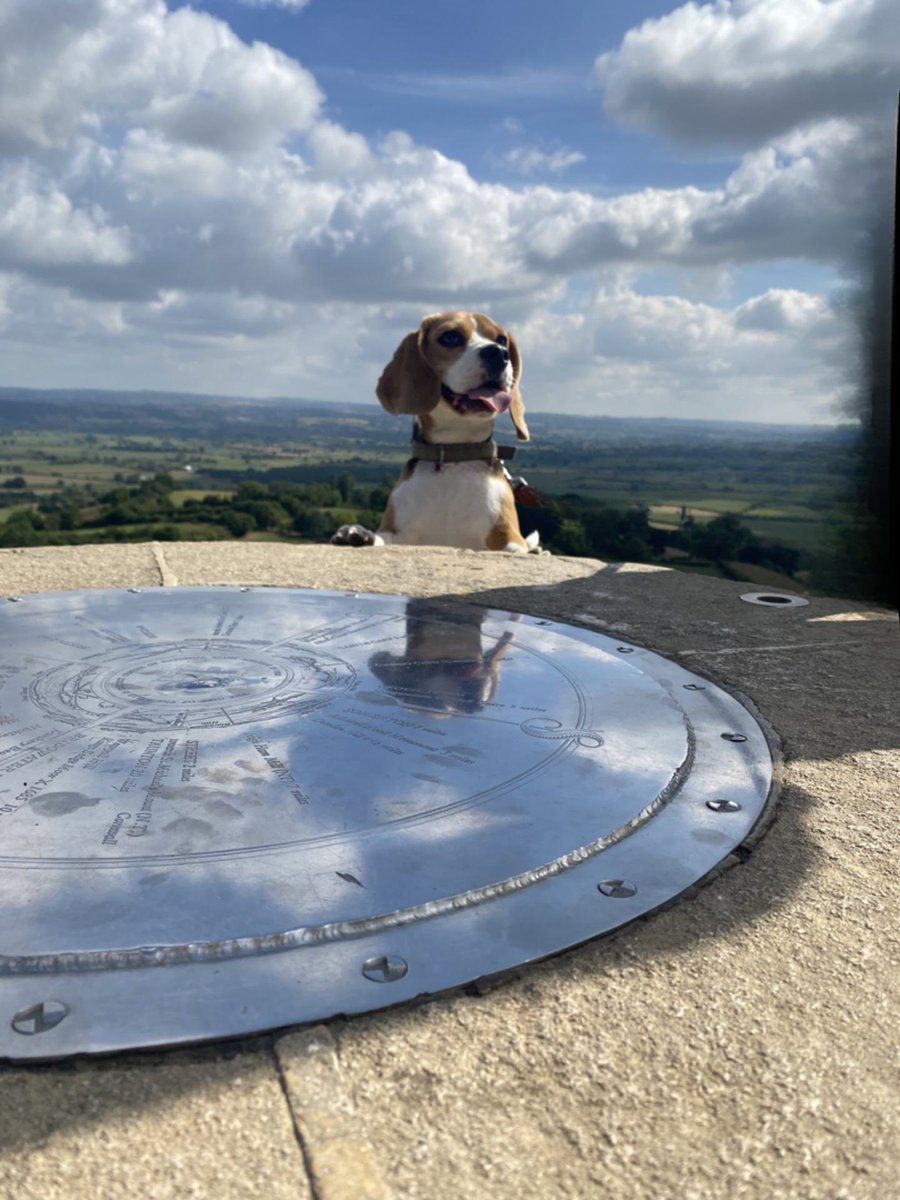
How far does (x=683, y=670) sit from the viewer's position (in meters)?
3.07

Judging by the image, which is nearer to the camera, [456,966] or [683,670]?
[456,966]

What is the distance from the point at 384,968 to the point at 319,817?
0.43 metres

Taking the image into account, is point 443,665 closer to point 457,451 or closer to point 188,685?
point 188,685

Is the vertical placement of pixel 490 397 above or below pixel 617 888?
above

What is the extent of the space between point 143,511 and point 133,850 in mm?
10199

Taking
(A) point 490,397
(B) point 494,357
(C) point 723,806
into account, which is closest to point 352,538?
(A) point 490,397

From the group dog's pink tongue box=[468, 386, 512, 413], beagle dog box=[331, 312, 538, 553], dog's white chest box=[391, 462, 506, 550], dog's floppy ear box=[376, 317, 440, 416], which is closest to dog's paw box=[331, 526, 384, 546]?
beagle dog box=[331, 312, 538, 553]

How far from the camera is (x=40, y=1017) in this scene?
4.25 ft

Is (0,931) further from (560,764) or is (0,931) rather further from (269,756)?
(560,764)

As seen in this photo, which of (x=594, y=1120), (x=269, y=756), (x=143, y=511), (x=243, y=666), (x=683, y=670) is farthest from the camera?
(x=143, y=511)

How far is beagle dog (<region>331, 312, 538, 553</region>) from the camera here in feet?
19.6

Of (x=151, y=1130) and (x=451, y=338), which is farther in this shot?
(x=451, y=338)

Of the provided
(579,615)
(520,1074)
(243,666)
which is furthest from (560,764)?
(579,615)

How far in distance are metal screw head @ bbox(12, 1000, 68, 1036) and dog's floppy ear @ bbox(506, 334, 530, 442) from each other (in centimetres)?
540
